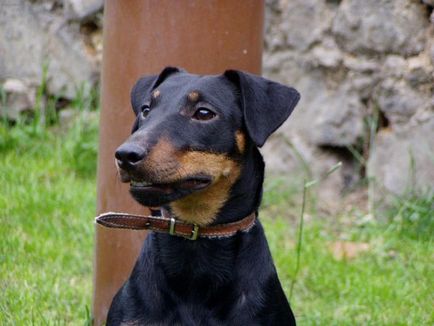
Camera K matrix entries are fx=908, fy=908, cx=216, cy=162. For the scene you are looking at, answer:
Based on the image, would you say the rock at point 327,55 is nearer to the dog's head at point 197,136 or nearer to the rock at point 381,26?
the rock at point 381,26

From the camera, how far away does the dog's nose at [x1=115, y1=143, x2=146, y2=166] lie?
3.31 meters

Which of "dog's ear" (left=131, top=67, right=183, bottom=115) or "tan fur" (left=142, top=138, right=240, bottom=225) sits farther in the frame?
"dog's ear" (left=131, top=67, right=183, bottom=115)

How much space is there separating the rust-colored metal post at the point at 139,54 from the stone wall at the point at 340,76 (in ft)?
7.21

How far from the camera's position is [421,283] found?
545cm

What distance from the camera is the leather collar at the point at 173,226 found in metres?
3.68

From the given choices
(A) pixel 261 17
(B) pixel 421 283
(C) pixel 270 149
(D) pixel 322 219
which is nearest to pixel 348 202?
(D) pixel 322 219

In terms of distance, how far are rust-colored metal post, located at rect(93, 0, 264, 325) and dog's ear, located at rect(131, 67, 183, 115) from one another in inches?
11.9

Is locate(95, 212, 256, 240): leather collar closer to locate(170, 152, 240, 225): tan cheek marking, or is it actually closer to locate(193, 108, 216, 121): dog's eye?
locate(170, 152, 240, 225): tan cheek marking

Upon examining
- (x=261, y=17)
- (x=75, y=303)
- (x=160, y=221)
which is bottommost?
(x=75, y=303)

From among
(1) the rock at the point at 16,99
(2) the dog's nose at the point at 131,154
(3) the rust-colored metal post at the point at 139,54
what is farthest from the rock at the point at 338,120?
(2) the dog's nose at the point at 131,154

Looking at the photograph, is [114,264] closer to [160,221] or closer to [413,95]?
[160,221]

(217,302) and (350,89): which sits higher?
(350,89)

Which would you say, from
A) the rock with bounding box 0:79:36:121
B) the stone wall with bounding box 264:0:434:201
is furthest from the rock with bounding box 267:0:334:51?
the rock with bounding box 0:79:36:121

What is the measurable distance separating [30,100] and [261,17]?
11.6 ft
